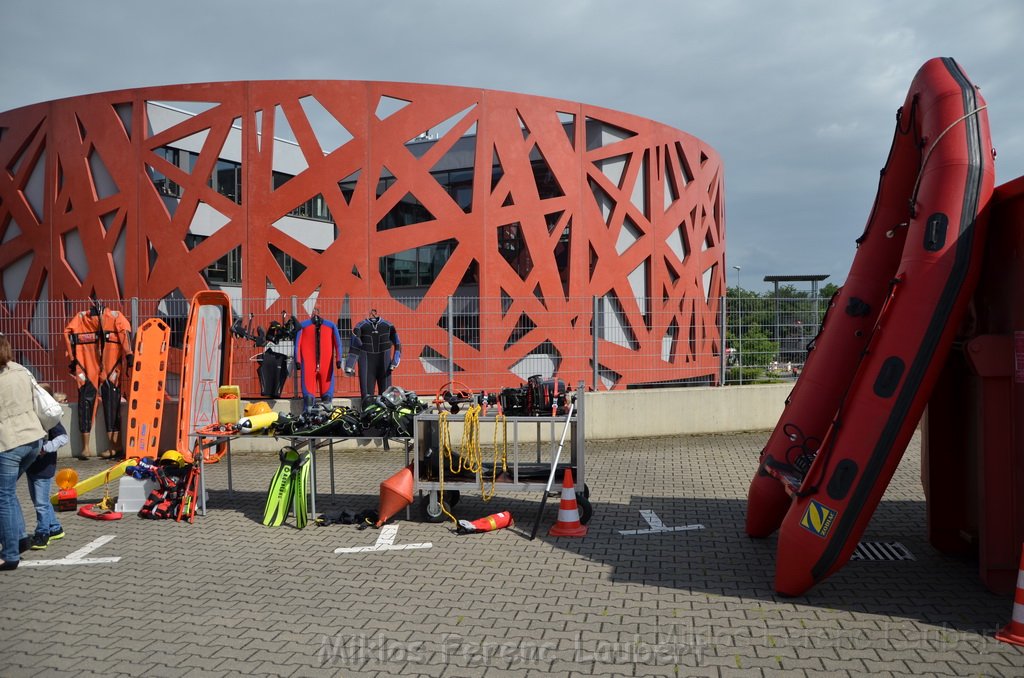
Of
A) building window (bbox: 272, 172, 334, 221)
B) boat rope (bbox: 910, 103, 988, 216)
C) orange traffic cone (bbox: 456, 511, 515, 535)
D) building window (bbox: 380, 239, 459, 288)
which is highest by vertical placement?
building window (bbox: 272, 172, 334, 221)

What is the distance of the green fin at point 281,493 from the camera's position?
22.4ft

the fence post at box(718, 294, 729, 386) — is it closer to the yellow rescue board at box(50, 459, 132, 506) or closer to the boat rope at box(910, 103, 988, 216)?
the boat rope at box(910, 103, 988, 216)

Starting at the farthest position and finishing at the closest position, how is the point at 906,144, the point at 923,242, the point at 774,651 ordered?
1. the point at 906,144
2. the point at 923,242
3. the point at 774,651

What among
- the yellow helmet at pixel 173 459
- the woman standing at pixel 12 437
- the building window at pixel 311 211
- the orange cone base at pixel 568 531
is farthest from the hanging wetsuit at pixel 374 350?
the building window at pixel 311 211

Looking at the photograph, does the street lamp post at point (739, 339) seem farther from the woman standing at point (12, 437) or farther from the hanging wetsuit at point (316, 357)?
the woman standing at point (12, 437)

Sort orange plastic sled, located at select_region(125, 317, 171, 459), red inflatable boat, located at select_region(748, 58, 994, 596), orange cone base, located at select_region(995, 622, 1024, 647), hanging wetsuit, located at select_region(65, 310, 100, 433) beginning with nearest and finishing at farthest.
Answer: orange cone base, located at select_region(995, 622, 1024, 647) < red inflatable boat, located at select_region(748, 58, 994, 596) < orange plastic sled, located at select_region(125, 317, 171, 459) < hanging wetsuit, located at select_region(65, 310, 100, 433)

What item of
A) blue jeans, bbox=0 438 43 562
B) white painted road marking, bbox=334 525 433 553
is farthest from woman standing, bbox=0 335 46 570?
white painted road marking, bbox=334 525 433 553

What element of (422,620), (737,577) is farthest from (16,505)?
(737,577)

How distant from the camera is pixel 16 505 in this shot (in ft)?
18.4

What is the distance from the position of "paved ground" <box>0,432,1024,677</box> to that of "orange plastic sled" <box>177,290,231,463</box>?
2704mm

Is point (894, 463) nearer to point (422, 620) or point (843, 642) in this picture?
point (843, 642)

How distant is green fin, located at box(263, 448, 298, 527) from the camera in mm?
6828

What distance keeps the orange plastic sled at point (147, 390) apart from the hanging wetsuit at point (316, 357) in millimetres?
1933

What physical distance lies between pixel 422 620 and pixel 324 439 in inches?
122
